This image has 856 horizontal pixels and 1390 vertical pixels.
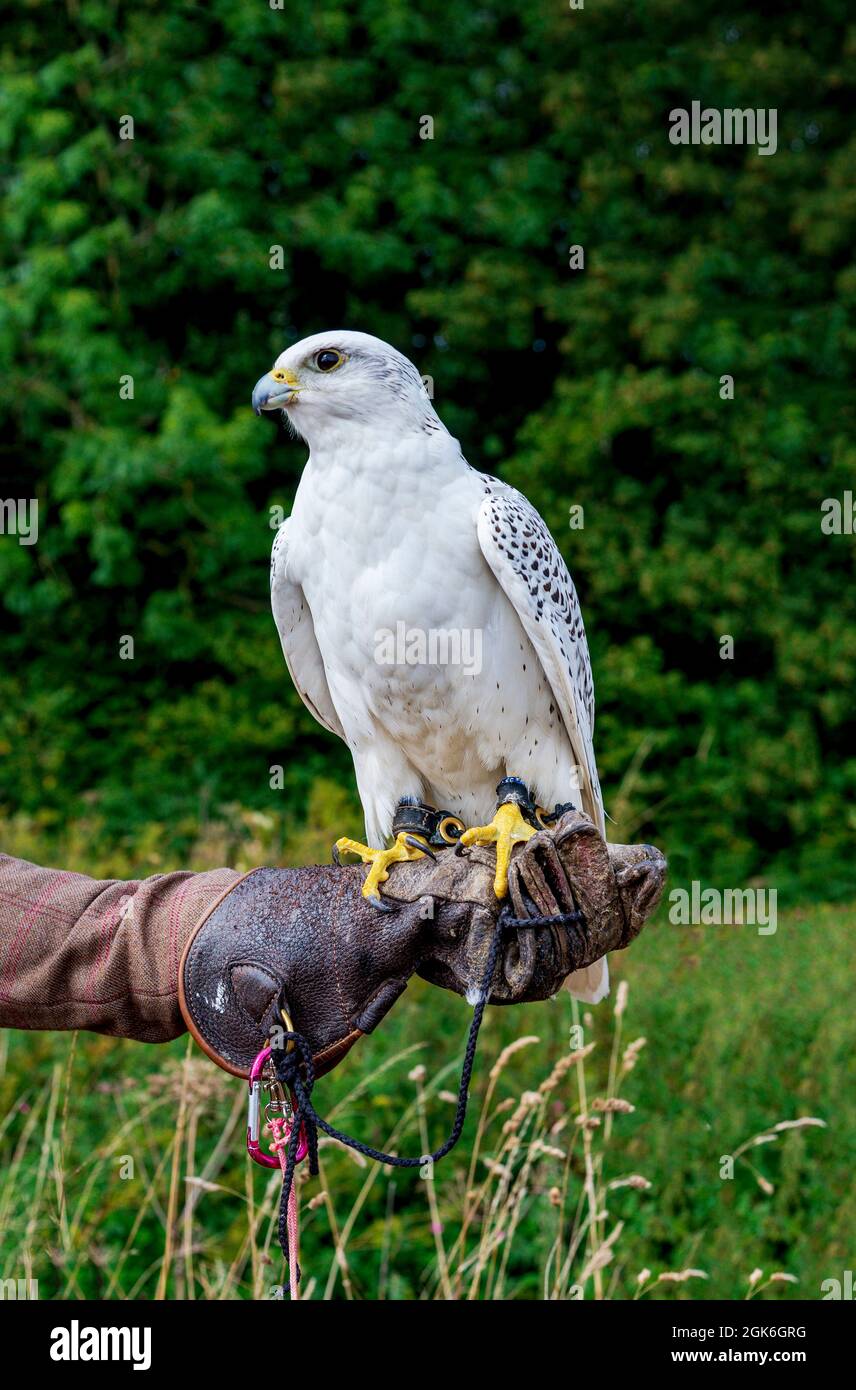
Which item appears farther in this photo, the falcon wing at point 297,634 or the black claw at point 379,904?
the falcon wing at point 297,634

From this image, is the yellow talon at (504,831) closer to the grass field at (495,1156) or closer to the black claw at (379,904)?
the black claw at (379,904)

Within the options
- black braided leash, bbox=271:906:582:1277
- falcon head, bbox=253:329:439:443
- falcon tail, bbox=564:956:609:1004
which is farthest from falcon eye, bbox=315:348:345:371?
falcon tail, bbox=564:956:609:1004

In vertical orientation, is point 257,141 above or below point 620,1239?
above

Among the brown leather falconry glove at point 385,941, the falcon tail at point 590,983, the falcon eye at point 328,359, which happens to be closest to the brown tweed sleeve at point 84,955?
the brown leather falconry glove at point 385,941

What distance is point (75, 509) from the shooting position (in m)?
6.39

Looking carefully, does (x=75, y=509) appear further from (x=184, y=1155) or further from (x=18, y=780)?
(x=184, y=1155)

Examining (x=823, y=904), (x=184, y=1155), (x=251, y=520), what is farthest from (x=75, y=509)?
(x=823, y=904)

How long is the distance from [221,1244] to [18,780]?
335 cm

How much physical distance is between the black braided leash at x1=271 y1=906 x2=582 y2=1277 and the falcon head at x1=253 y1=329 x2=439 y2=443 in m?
1.03

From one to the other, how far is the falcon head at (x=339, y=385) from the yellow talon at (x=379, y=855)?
0.79m

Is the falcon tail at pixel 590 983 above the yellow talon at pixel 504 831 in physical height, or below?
below

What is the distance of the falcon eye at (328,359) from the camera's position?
103 inches

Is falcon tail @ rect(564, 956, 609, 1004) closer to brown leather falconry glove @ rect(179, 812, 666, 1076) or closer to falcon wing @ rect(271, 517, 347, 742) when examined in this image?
brown leather falconry glove @ rect(179, 812, 666, 1076)

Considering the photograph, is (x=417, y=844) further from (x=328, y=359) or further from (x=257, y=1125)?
(x=328, y=359)
